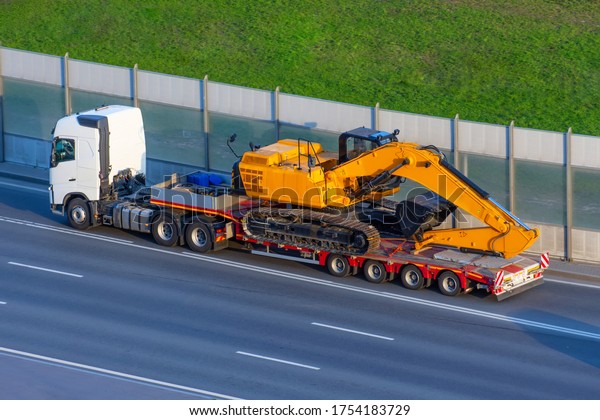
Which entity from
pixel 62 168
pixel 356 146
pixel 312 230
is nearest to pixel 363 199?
pixel 356 146

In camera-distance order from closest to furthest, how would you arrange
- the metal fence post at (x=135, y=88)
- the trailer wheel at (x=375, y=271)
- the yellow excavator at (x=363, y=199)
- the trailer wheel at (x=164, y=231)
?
the yellow excavator at (x=363, y=199) < the trailer wheel at (x=375, y=271) < the trailer wheel at (x=164, y=231) < the metal fence post at (x=135, y=88)

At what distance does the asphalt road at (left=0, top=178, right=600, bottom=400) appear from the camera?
70.9ft

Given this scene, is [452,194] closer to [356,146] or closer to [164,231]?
[356,146]

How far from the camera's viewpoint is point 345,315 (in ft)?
83.9

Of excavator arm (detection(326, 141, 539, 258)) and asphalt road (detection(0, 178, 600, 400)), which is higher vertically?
excavator arm (detection(326, 141, 539, 258))

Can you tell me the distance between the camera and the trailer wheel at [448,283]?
26.5 metres

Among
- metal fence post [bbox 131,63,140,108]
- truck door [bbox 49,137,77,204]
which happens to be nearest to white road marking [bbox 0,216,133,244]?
truck door [bbox 49,137,77,204]

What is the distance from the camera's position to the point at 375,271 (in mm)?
27547

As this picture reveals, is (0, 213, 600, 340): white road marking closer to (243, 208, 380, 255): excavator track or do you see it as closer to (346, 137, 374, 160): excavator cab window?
(243, 208, 380, 255): excavator track

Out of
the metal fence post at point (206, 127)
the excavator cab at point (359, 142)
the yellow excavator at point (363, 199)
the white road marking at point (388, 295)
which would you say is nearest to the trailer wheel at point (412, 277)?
the white road marking at point (388, 295)

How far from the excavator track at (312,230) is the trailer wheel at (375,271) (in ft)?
1.27

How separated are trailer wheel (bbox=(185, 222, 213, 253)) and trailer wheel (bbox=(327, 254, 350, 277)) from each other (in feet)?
10.9

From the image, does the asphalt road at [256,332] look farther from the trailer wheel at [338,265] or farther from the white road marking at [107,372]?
the trailer wheel at [338,265]

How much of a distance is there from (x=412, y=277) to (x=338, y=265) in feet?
6.28
